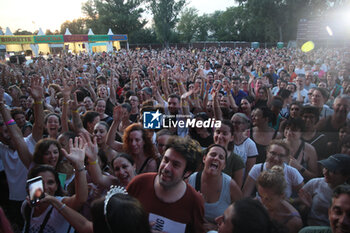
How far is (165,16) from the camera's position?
4728 centimetres

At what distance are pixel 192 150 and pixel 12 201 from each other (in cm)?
252

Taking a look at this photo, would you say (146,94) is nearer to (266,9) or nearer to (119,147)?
(119,147)

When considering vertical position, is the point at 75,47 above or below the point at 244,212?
above

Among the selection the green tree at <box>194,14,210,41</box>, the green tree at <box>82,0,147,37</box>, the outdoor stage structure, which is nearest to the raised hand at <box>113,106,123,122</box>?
the outdoor stage structure

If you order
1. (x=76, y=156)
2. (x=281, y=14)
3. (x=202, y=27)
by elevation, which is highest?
(x=202, y=27)

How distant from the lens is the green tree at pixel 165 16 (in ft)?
153

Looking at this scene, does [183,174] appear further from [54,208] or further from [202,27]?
[202,27]

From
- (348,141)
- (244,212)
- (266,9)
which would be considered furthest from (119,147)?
(266,9)

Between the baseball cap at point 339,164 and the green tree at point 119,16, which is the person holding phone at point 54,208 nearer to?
the baseball cap at point 339,164

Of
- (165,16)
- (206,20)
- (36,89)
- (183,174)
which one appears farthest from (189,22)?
(183,174)

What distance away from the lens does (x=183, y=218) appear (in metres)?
1.75

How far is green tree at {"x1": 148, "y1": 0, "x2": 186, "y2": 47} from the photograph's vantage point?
46719mm

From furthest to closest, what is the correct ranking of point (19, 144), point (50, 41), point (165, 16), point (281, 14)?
point (165, 16), point (281, 14), point (50, 41), point (19, 144)

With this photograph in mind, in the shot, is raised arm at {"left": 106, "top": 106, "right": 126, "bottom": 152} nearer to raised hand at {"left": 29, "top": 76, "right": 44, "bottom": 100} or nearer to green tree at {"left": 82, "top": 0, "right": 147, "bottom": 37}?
raised hand at {"left": 29, "top": 76, "right": 44, "bottom": 100}
